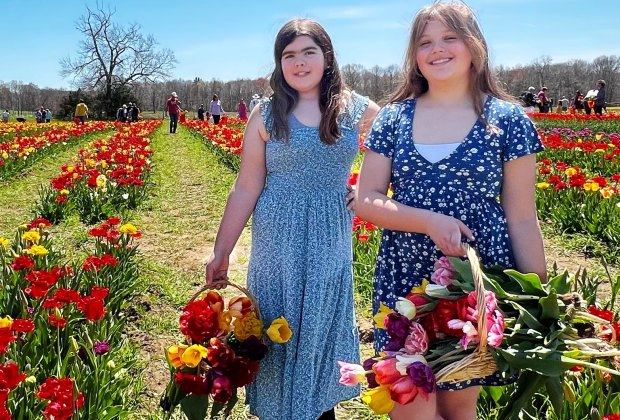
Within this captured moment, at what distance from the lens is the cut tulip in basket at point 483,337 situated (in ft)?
3.96

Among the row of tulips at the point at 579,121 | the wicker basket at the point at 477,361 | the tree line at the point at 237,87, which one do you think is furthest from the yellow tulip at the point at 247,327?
the tree line at the point at 237,87

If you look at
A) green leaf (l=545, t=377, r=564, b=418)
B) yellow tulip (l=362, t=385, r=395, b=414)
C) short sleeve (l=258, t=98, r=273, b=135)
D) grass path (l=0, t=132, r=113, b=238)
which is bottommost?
grass path (l=0, t=132, r=113, b=238)

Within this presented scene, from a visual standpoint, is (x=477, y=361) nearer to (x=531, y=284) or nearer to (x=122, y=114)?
(x=531, y=284)

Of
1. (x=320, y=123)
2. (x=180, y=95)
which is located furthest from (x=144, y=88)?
(x=320, y=123)

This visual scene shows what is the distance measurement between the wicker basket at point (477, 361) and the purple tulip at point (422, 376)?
2 cm

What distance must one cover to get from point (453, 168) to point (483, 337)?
57cm

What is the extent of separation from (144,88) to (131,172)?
7415cm

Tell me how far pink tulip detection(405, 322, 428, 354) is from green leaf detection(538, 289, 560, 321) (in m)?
0.25

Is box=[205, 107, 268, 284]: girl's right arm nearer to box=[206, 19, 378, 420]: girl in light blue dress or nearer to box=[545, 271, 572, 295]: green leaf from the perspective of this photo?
box=[206, 19, 378, 420]: girl in light blue dress

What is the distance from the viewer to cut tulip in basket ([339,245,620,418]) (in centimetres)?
121

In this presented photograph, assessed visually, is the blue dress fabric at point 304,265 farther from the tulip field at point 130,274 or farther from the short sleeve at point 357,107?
the tulip field at point 130,274

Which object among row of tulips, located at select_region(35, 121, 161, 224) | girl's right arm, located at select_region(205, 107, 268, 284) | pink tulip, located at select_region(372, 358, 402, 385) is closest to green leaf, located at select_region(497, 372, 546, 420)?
pink tulip, located at select_region(372, 358, 402, 385)

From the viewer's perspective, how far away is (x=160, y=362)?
324cm

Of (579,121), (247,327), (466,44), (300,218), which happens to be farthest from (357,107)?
(579,121)
